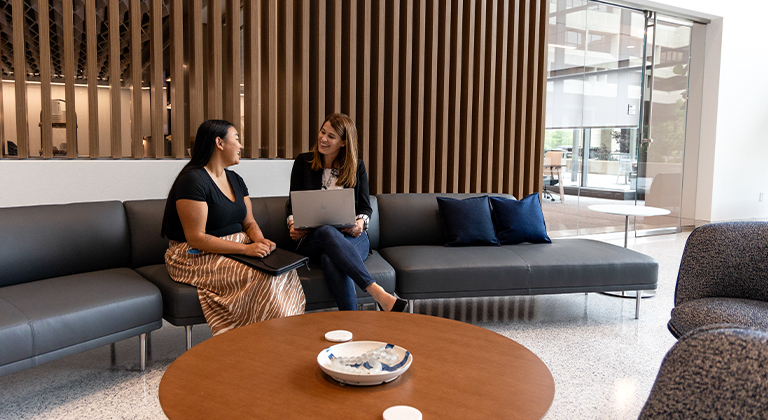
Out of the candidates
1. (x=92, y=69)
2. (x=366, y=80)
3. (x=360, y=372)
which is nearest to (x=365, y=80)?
(x=366, y=80)

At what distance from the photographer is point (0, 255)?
8.08ft

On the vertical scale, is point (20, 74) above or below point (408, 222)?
above

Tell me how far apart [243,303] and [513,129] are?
3246 millimetres

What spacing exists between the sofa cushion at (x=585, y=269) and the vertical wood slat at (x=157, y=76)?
2389 millimetres

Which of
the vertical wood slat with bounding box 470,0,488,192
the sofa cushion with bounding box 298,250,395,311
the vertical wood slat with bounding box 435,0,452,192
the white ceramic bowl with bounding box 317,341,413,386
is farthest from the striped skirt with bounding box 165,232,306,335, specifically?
the vertical wood slat with bounding box 470,0,488,192

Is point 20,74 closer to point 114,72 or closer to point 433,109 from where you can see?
point 114,72

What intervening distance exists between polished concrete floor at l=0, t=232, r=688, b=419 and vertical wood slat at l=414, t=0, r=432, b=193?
4.05 feet

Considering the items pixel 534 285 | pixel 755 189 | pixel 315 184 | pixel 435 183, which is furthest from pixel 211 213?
pixel 755 189

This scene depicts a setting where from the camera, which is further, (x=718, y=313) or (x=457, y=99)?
(x=457, y=99)

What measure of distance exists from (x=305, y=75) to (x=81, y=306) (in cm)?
238

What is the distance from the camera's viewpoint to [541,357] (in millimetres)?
2748

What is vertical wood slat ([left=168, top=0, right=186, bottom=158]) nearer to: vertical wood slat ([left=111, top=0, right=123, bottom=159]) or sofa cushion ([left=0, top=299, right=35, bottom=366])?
vertical wood slat ([left=111, top=0, right=123, bottom=159])

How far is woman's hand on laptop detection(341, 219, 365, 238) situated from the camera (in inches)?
120

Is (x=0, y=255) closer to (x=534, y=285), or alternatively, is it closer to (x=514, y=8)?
(x=534, y=285)
